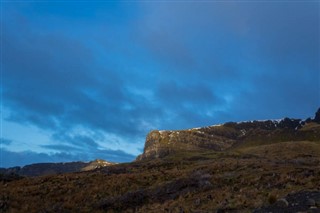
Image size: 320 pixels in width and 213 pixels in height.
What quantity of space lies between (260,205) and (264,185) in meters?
8.04

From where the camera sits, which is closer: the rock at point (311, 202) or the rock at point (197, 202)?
the rock at point (311, 202)

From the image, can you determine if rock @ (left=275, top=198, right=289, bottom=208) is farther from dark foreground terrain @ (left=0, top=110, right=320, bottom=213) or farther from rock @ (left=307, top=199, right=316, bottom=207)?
rock @ (left=307, top=199, right=316, bottom=207)

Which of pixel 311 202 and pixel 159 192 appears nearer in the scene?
pixel 311 202

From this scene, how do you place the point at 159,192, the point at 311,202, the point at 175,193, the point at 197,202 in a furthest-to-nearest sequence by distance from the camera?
the point at 159,192 < the point at 175,193 < the point at 197,202 < the point at 311,202

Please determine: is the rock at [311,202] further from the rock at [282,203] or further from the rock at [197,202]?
the rock at [197,202]

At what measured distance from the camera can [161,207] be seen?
27906 millimetres

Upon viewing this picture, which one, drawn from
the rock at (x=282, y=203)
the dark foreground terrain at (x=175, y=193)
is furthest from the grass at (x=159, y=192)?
the rock at (x=282, y=203)

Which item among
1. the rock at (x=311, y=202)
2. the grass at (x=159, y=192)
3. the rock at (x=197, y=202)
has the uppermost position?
the grass at (x=159, y=192)

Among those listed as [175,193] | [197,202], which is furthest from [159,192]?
[197,202]

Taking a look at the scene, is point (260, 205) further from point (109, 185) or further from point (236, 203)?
point (109, 185)

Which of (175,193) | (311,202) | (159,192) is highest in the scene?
(159,192)

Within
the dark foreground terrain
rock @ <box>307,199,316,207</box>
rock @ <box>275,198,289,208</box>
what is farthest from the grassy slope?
rock @ <box>307,199,316,207</box>

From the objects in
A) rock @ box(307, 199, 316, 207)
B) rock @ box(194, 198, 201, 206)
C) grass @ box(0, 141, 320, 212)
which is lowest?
rock @ box(307, 199, 316, 207)

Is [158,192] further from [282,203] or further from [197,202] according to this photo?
[282,203]
